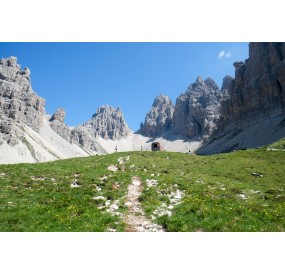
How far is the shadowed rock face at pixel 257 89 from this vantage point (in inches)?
5782

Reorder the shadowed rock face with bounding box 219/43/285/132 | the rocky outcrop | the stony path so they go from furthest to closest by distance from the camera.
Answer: the shadowed rock face with bounding box 219/43/285/132
the rocky outcrop
the stony path

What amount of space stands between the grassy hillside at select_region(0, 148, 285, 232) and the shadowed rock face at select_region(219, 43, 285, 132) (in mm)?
121881

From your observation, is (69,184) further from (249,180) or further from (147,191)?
(249,180)

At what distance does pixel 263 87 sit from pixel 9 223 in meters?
166

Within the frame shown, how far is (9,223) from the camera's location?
57.6ft

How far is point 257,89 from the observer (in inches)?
6407

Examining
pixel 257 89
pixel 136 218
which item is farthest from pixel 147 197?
pixel 257 89

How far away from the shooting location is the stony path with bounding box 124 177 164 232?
17439 mm

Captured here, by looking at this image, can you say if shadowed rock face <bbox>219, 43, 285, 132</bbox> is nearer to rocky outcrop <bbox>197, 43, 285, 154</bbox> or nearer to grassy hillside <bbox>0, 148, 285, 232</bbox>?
rocky outcrop <bbox>197, 43, 285, 154</bbox>

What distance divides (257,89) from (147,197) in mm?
160344

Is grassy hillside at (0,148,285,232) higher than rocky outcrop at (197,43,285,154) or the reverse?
the reverse

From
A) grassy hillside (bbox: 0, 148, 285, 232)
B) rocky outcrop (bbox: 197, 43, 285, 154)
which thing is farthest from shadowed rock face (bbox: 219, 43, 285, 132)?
grassy hillside (bbox: 0, 148, 285, 232)

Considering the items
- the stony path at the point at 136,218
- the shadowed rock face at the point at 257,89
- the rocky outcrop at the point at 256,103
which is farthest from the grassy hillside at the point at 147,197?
the shadowed rock face at the point at 257,89
